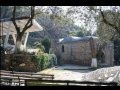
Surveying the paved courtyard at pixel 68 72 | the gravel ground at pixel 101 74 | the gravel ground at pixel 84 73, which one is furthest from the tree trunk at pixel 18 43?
the gravel ground at pixel 101 74

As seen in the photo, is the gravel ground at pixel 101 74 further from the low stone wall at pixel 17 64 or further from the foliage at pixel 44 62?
the low stone wall at pixel 17 64

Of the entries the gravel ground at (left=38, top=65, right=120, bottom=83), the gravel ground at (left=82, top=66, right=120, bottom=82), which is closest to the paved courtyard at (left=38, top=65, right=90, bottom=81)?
the gravel ground at (left=38, top=65, right=120, bottom=83)

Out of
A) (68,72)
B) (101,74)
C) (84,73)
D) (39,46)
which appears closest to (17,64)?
(68,72)

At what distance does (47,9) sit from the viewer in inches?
370

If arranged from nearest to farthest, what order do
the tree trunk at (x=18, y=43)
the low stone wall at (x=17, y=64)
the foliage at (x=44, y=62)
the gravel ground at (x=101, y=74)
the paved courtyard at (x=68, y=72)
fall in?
the paved courtyard at (x=68, y=72) < the low stone wall at (x=17, y=64) < the gravel ground at (x=101, y=74) < the foliage at (x=44, y=62) < the tree trunk at (x=18, y=43)

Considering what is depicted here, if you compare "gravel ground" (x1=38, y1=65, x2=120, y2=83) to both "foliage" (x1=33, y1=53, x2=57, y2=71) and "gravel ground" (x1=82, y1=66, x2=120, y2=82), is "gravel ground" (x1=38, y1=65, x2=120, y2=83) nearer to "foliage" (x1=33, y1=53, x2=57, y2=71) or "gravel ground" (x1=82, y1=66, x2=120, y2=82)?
"gravel ground" (x1=82, y1=66, x2=120, y2=82)

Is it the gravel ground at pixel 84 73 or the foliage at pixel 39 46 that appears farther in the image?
the foliage at pixel 39 46

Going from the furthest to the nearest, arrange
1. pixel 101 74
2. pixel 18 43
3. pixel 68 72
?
1. pixel 18 43
2. pixel 101 74
3. pixel 68 72

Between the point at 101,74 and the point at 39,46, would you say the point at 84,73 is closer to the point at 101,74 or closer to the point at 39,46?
the point at 101,74
